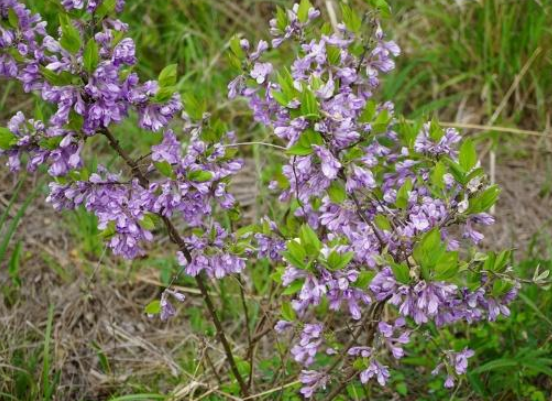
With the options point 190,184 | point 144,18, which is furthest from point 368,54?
point 144,18

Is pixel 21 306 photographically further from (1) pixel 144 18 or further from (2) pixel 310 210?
(1) pixel 144 18

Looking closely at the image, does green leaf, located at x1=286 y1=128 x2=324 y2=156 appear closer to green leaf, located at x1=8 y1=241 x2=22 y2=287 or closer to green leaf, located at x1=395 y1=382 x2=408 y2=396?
green leaf, located at x1=395 y1=382 x2=408 y2=396

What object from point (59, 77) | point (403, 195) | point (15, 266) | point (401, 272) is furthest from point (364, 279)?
point (15, 266)

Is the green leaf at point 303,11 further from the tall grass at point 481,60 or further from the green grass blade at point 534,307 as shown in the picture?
the tall grass at point 481,60

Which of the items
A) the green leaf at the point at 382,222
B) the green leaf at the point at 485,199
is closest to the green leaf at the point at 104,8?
the green leaf at the point at 382,222

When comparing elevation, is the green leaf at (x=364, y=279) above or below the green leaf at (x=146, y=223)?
below
